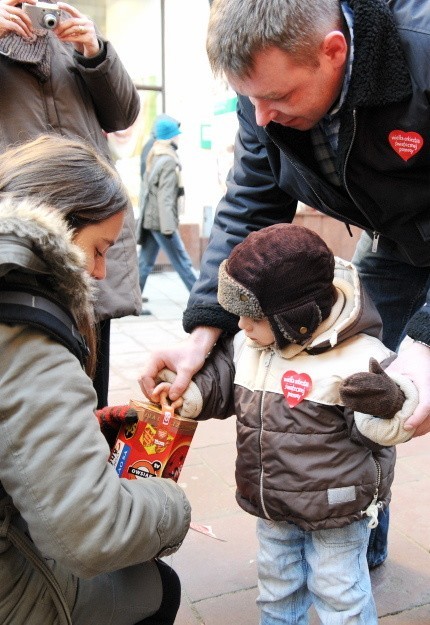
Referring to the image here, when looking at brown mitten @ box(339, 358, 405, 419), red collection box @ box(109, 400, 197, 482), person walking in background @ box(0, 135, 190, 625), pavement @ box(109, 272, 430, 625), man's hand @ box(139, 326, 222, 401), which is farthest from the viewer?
pavement @ box(109, 272, 430, 625)

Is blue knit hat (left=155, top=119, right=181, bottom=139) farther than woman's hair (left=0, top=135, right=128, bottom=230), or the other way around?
blue knit hat (left=155, top=119, right=181, bottom=139)

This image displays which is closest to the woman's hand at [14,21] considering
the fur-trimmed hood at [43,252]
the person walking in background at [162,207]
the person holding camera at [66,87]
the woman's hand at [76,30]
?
the person holding camera at [66,87]

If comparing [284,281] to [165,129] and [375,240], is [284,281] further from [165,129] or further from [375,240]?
[165,129]

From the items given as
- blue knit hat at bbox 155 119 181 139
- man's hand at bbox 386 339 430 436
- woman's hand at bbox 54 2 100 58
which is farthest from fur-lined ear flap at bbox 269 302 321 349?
blue knit hat at bbox 155 119 181 139

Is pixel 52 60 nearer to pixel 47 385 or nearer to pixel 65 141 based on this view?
pixel 65 141

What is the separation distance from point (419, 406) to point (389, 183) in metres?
0.58

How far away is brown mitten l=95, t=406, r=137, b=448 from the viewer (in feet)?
6.28

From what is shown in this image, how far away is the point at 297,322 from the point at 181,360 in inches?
16.0

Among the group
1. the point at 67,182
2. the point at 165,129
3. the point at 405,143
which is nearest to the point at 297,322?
the point at 405,143

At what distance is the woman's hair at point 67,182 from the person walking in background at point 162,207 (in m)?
5.22

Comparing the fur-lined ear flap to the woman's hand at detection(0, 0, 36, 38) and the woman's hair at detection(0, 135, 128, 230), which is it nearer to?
the woman's hair at detection(0, 135, 128, 230)

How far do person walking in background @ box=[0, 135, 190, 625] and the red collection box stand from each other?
15 centimetres

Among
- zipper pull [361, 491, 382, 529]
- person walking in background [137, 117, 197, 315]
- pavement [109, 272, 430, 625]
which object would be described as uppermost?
zipper pull [361, 491, 382, 529]

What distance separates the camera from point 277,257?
1781 millimetres
